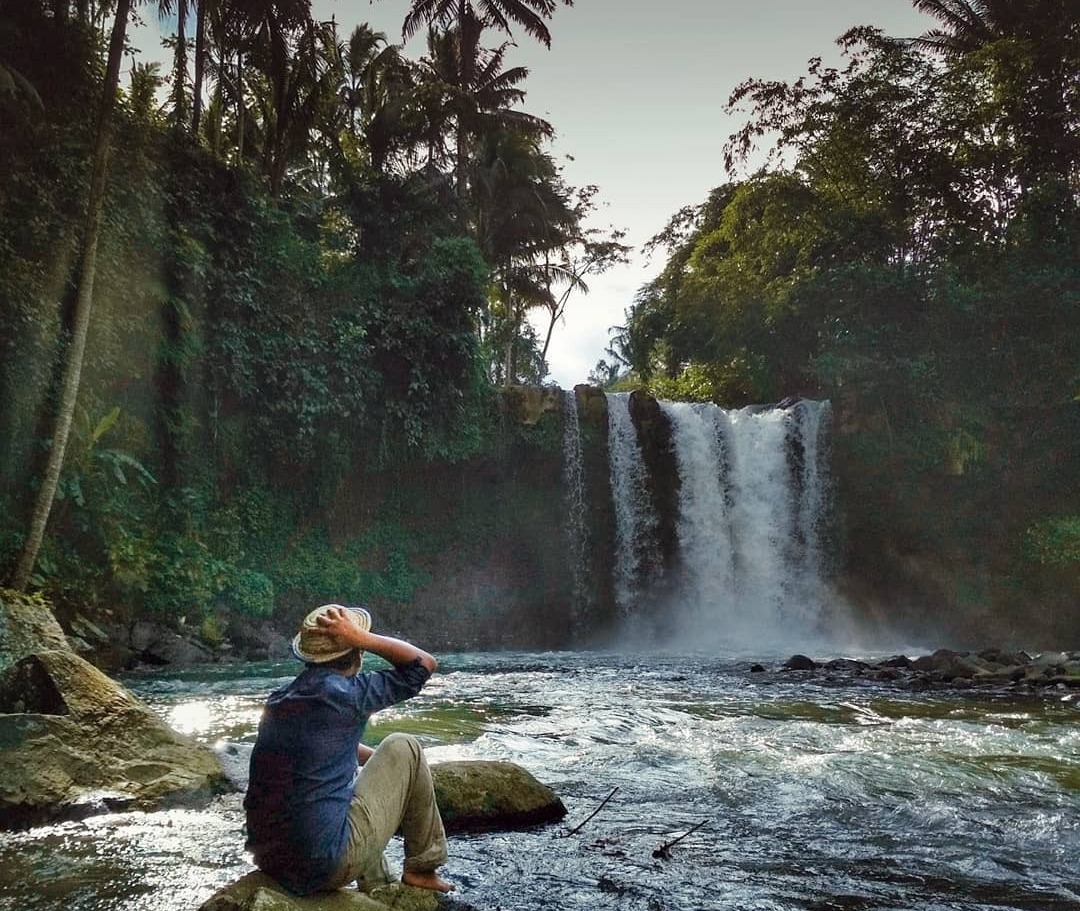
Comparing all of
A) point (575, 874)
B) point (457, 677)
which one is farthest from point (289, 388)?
point (575, 874)

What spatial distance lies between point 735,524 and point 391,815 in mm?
17815

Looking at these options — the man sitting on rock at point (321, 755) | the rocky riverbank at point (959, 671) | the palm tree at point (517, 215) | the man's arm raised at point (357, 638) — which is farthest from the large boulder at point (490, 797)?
the palm tree at point (517, 215)

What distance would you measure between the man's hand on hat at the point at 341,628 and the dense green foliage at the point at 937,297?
1940cm

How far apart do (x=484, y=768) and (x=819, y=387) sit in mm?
20274

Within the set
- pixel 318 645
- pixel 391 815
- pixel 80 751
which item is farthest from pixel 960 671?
pixel 318 645

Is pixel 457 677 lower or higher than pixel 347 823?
lower

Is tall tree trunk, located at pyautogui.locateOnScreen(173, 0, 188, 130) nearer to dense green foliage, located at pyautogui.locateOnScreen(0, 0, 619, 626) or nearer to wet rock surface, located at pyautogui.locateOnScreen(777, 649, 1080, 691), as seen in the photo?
dense green foliage, located at pyautogui.locateOnScreen(0, 0, 619, 626)

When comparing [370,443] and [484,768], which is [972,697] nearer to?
[484,768]

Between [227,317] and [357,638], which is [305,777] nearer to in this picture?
[357,638]

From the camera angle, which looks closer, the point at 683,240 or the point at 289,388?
the point at 289,388

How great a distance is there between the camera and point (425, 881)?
348 cm

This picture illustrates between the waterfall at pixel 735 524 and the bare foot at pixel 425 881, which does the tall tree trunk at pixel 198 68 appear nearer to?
the waterfall at pixel 735 524

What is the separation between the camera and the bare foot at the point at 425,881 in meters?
3.47

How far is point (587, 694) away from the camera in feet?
34.6
